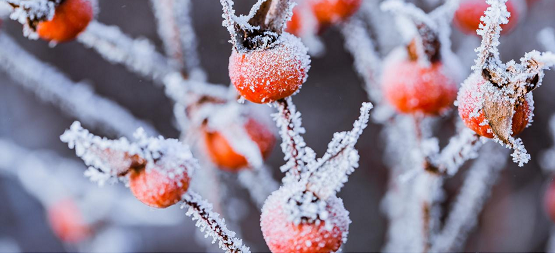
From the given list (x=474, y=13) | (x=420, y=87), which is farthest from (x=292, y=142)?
(x=474, y=13)

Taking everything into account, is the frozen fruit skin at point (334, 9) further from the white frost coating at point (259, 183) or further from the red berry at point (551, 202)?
the red berry at point (551, 202)

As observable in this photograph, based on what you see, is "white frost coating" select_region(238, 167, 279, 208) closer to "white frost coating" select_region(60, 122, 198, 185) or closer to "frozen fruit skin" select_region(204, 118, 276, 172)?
"frozen fruit skin" select_region(204, 118, 276, 172)

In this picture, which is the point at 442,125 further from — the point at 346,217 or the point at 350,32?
the point at 346,217

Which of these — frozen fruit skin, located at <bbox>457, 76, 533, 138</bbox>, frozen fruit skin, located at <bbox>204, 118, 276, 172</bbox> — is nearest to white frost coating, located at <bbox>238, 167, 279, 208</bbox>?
frozen fruit skin, located at <bbox>204, 118, 276, 172</bbox>

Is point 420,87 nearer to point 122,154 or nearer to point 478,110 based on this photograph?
point 478,110

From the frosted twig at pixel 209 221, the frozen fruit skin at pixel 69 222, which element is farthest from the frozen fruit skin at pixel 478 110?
the frozen fruit skin at pixel 69 222

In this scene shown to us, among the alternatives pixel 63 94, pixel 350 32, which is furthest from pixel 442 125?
pixel 63 94

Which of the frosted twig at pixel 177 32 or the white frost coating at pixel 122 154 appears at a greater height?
the frosted twig at pixel 177 32
